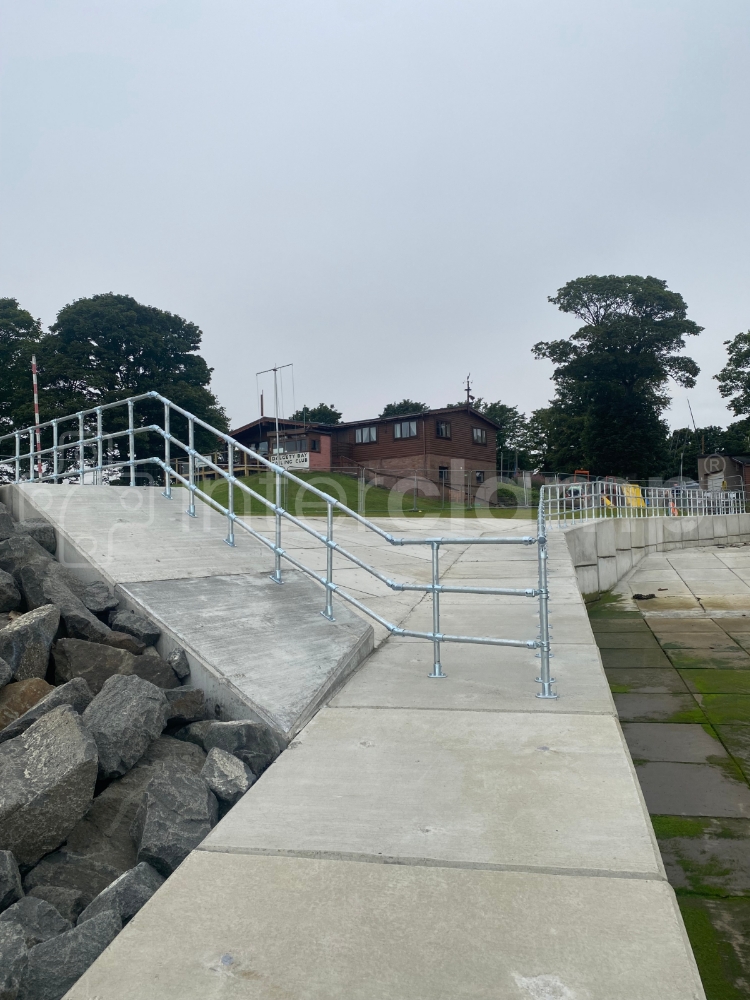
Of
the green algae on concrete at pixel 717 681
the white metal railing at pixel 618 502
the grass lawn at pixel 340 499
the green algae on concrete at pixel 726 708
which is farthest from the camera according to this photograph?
the grass lawn at pixel 340 499

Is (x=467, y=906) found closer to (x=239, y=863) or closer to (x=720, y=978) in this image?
(x=239, y=863)

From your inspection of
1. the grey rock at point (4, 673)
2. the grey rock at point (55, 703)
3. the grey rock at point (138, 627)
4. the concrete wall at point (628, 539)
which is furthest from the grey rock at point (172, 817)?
the concrete wall at point (628, 539)

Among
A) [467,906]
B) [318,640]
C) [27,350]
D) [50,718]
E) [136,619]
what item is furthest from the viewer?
[27,350]

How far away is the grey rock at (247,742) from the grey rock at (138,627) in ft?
4.06

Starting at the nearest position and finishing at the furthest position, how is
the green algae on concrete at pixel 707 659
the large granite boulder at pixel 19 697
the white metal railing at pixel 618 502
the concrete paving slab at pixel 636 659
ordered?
the large granite boulder at pixel 19 697 → the green algae on concrete at pixel 707 659 → the concrete paving slab at pixel 636 659 → the white metal railing at pixel 618 502

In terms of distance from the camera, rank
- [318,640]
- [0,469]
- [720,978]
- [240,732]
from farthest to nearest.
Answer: [0,469] → [318,640] → [240,732] → [720,978]

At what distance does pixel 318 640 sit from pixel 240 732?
5.54 ft

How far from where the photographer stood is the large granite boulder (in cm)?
418

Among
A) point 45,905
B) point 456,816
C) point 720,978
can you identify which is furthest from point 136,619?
point 720,978

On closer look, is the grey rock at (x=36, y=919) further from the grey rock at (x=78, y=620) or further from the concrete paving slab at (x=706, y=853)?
the concrete paving slab at (x=706, y=853)

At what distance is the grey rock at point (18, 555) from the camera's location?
18.3 feet

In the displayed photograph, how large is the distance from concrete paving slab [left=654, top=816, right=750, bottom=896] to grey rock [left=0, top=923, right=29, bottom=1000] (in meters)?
3.15

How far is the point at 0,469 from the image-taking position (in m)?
29.8

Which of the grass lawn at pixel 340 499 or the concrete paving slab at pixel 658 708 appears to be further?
the grass lawn at pixel 340 499
